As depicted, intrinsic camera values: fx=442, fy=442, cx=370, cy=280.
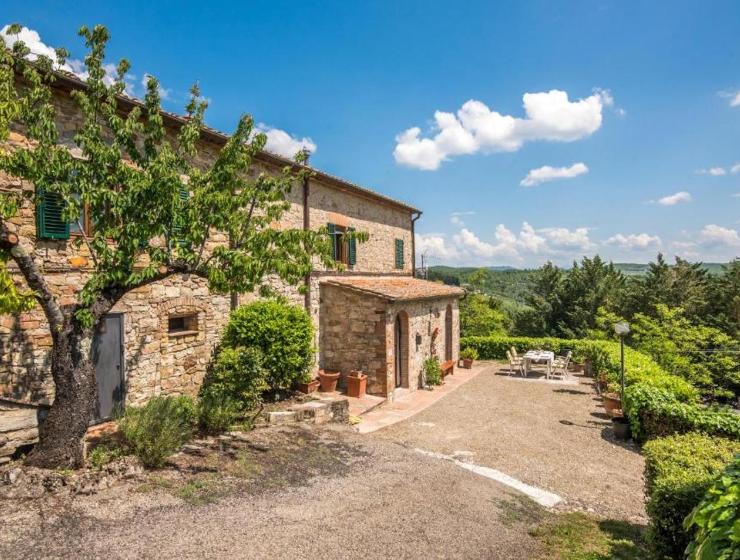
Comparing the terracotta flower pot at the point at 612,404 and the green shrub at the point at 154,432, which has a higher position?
the green shrub at the point at 154,432

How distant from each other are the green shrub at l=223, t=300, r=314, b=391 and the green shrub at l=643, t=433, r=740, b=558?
7038mm

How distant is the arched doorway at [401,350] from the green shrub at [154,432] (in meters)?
8.08

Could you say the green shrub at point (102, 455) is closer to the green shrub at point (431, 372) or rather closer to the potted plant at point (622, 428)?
the potted plant at point (622, 428)

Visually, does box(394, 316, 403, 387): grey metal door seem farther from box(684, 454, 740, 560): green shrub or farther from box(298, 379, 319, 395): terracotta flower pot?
box(684, 454, 740, 560): green shrub

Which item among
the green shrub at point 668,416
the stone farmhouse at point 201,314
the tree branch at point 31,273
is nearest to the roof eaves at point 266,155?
the stone farmhouse at point 201,314

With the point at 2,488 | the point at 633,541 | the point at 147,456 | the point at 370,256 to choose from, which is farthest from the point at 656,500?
the point at 370,256

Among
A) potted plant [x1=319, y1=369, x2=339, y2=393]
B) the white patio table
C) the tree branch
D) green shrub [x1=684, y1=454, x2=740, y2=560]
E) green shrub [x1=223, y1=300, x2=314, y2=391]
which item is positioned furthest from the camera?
the white patio table

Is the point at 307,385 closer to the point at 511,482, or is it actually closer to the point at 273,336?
the point at 273,336

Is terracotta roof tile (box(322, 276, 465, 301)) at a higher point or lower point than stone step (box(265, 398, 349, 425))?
higher

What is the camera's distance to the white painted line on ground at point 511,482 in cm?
683

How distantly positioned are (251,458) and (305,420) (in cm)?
247

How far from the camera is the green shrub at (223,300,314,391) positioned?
9891 mm

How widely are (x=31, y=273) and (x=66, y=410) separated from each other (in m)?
1.78

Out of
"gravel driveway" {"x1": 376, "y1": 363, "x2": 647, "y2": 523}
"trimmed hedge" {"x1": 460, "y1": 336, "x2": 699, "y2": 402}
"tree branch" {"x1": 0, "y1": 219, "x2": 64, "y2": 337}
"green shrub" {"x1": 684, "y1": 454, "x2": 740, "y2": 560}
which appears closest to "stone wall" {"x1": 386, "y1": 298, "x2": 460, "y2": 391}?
"gravel driveway" {"x1": 376, "y1": 363, "x2": 647, "y2": 523}
